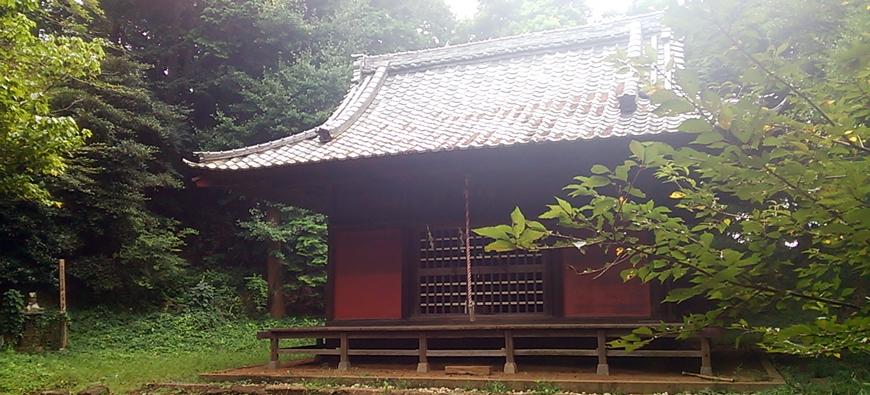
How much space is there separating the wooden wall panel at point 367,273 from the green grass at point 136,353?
2304 millimetres

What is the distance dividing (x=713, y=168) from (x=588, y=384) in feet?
18.1

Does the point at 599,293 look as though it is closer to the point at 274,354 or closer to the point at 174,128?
the point at 274,354

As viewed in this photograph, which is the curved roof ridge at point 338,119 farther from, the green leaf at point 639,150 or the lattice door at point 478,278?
the green leaf at point 639,150

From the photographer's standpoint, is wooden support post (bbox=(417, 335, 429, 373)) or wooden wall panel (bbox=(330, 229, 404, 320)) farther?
wooden wall panel (bbox=(330, 229, 404, 320))

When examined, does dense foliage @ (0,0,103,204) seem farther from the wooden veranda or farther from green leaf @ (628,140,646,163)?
green leaf @ (628,140,646,163)

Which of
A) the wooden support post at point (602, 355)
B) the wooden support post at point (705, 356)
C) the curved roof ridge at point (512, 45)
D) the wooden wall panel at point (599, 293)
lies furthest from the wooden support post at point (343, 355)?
the curved roof ridge at point (512, 45)

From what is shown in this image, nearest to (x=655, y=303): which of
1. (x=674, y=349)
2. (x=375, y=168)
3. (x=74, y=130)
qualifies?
(x=674, y=349)

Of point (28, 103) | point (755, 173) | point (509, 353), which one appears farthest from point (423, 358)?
point (755, 173)

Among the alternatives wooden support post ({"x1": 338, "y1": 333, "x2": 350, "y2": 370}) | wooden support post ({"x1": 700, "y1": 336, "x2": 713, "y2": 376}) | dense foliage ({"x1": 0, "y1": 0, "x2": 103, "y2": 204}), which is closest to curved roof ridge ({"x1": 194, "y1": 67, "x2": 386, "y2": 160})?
dense foliage ({"x1": 0, "y1": 0, "x2": 103, "y2": 204})

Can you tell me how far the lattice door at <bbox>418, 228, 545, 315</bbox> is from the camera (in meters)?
8.42

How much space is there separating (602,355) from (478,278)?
211cm

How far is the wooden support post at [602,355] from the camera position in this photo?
7.02 m

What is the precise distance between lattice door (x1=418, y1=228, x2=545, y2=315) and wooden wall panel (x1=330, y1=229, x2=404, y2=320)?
37 centimetres

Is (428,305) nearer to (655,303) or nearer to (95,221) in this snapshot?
(655,303)
